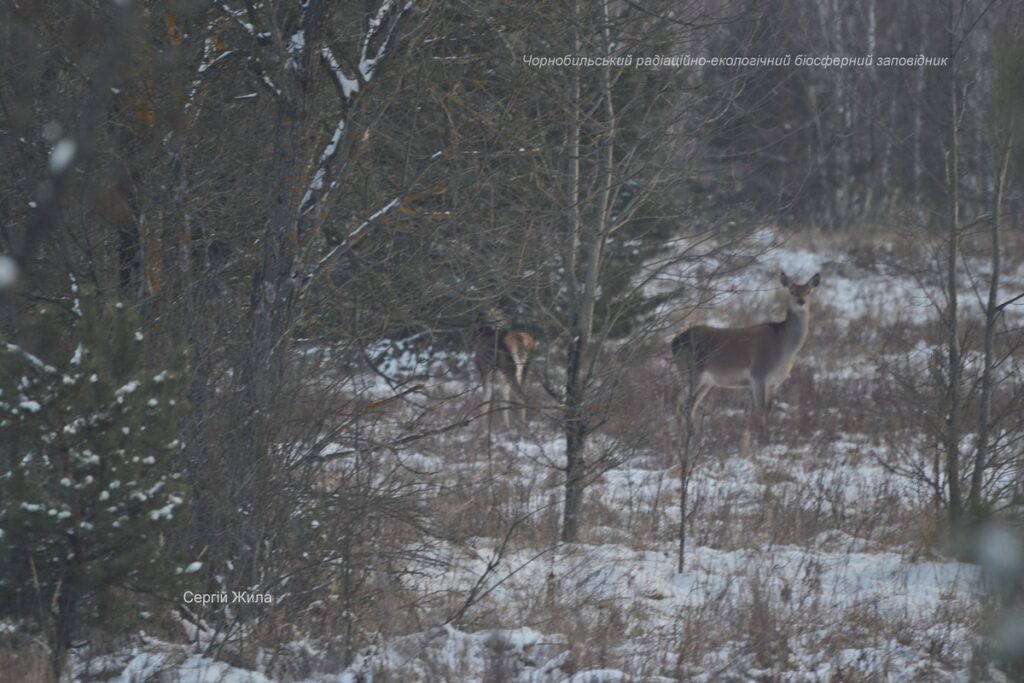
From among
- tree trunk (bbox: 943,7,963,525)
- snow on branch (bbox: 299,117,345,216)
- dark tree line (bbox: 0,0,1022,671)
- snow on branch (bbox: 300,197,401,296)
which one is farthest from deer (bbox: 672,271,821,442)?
snow on branch (bbox: 299,117,345,216)

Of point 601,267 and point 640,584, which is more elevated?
point 601,267

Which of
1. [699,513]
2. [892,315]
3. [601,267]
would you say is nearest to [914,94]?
[601,267]

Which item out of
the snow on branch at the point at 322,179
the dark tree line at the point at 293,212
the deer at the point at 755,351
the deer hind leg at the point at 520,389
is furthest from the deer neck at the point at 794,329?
the snow on branch at the point at 322,179

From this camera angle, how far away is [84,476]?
16.1ft

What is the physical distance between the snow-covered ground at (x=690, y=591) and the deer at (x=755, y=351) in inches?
150

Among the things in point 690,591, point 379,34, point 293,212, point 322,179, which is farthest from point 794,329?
point 293,212

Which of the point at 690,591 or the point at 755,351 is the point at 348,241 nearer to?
the point at 690,591

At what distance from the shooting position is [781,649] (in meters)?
5.88

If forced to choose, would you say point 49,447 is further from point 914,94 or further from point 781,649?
point 914,94

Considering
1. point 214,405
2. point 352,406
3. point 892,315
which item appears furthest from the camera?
point 892,315

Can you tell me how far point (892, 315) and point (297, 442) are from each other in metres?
17.3

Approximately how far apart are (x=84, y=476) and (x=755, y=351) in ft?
38.8

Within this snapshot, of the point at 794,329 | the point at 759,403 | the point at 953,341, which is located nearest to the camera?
the point at 953,341

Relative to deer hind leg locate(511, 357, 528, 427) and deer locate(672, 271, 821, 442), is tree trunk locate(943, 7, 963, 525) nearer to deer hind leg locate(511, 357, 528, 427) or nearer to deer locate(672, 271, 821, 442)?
deer hind leg locate(511, 357, 528, 427)
